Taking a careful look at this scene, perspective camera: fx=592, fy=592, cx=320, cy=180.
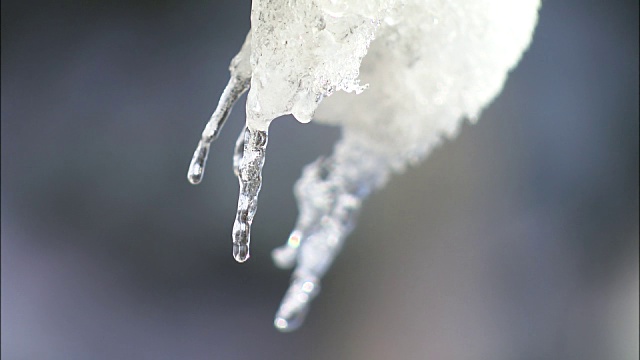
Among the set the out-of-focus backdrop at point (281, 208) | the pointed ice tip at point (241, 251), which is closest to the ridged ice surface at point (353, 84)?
the pointed ice tip at point (241, 251)

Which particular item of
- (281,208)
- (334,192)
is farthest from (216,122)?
(281,208)

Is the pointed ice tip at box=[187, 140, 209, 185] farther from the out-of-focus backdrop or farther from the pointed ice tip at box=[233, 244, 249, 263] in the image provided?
the out-of-focus backdrop

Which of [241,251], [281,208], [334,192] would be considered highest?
[281,208]

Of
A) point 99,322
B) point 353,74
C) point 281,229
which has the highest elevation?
point 281,229

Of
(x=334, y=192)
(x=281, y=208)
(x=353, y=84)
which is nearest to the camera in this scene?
(x=353, y=84)

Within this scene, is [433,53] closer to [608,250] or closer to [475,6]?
[475,6]

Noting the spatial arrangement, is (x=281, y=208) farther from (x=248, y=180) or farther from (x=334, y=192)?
(x=248, y=180)

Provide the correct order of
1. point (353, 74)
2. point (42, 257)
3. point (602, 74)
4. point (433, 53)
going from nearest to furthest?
point (353, 74), point (433, 53), point (42, 257), point (602, 74)

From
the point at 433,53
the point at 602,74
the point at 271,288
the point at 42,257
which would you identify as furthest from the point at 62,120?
the point at 602,74
